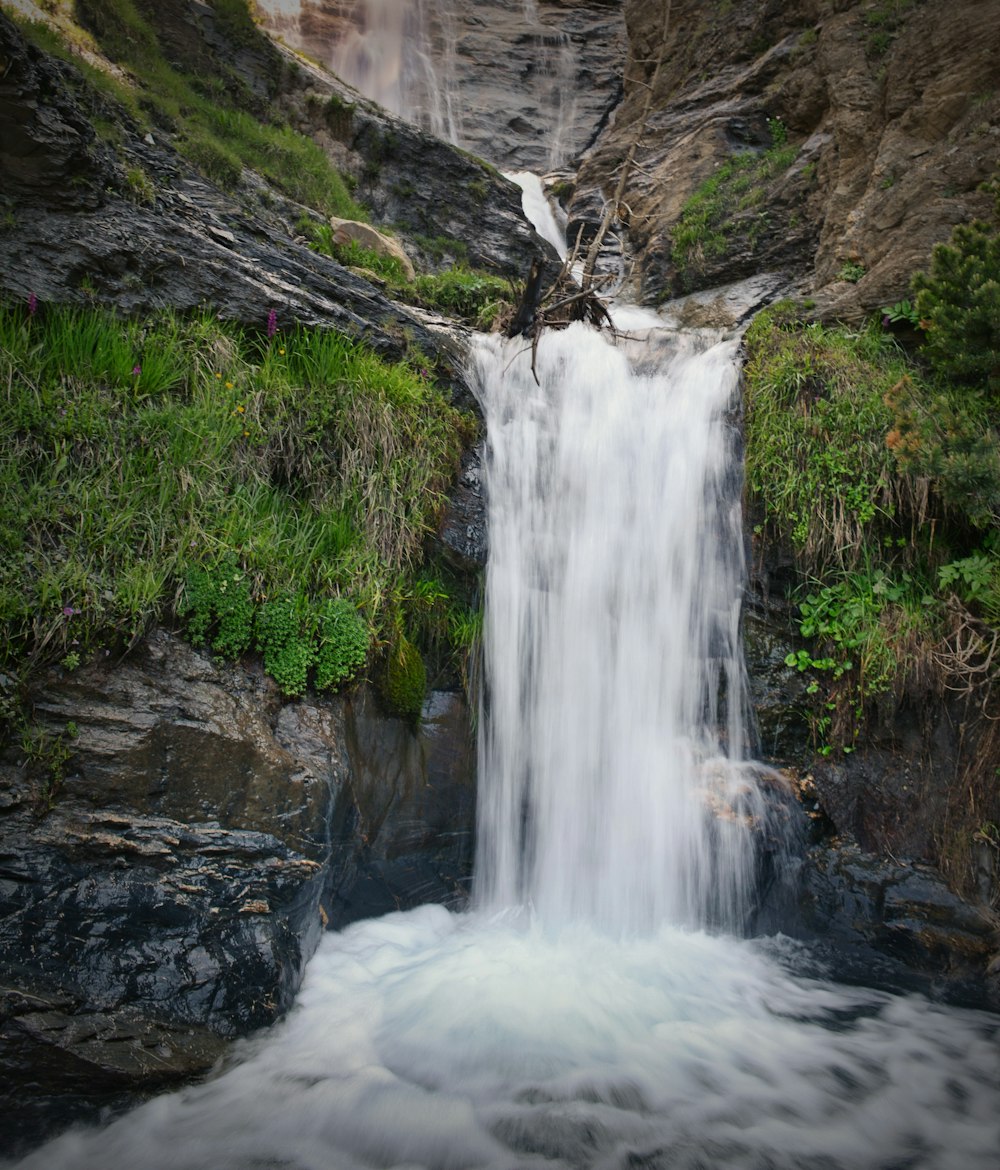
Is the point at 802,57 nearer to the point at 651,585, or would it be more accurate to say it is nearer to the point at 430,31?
the point at 651,585

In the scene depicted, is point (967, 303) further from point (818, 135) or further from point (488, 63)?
point (488, 63)

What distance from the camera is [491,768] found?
4477mm

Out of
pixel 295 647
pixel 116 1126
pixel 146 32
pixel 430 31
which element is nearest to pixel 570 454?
pixel 295 647

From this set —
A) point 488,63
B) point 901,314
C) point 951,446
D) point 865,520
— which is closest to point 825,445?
point 865,520

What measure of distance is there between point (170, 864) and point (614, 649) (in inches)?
125

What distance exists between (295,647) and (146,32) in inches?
352

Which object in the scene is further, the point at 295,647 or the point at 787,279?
the point at 787,279

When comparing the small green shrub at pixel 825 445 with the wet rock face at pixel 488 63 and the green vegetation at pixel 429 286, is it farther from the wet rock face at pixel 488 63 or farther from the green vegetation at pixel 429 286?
the wet rock face at pixel 488 63

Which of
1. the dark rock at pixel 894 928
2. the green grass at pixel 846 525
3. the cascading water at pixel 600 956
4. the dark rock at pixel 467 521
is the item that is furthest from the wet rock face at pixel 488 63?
the dark rock at pixel 894 928

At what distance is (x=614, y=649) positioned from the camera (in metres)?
4.95

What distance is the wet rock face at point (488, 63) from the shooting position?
15477 millimetres

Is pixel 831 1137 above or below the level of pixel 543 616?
below

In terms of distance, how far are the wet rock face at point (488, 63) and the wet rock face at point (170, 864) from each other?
15561mm

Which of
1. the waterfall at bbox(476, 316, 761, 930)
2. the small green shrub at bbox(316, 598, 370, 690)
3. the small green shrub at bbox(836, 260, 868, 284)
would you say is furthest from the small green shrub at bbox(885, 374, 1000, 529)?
the small green shrub at bbox(316, 598, 370, 690)
